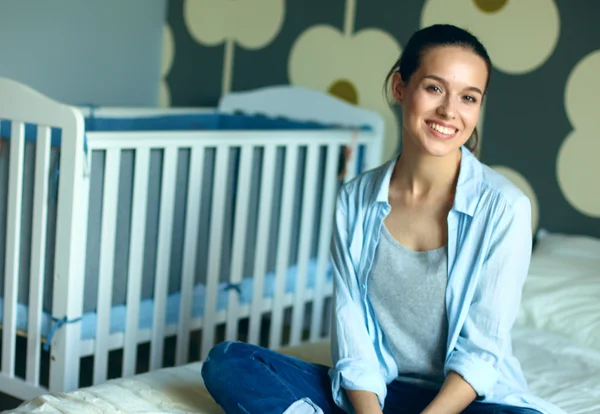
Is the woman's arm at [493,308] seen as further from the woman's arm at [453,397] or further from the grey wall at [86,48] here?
the grey wall at [86,48]

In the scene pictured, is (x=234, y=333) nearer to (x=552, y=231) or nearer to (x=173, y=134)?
(x=173, y=134)

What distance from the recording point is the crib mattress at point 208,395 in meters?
1.46

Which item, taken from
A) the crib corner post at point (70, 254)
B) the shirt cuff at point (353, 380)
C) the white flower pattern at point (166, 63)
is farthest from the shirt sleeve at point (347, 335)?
the white flower pattern at point (166, 63)

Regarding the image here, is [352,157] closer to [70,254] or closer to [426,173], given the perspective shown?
[70,254]

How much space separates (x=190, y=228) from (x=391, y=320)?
906 millimetres

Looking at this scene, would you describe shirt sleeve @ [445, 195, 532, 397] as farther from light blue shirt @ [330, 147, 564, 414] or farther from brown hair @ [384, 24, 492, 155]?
brown hair @ [384, 24, 492, 155]

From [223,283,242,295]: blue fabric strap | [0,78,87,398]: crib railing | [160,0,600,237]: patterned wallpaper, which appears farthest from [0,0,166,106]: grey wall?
[223,283,242,295]: blue fabric strap

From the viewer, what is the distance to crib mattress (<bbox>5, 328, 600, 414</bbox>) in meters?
1.46

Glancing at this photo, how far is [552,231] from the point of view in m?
2.40

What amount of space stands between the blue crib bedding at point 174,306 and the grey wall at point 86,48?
100 cm

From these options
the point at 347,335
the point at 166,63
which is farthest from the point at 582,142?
the point at 166,63

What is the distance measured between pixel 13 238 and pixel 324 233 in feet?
3.32

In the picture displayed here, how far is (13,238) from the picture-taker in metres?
1.95

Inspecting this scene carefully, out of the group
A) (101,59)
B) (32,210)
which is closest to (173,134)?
(32,210)
